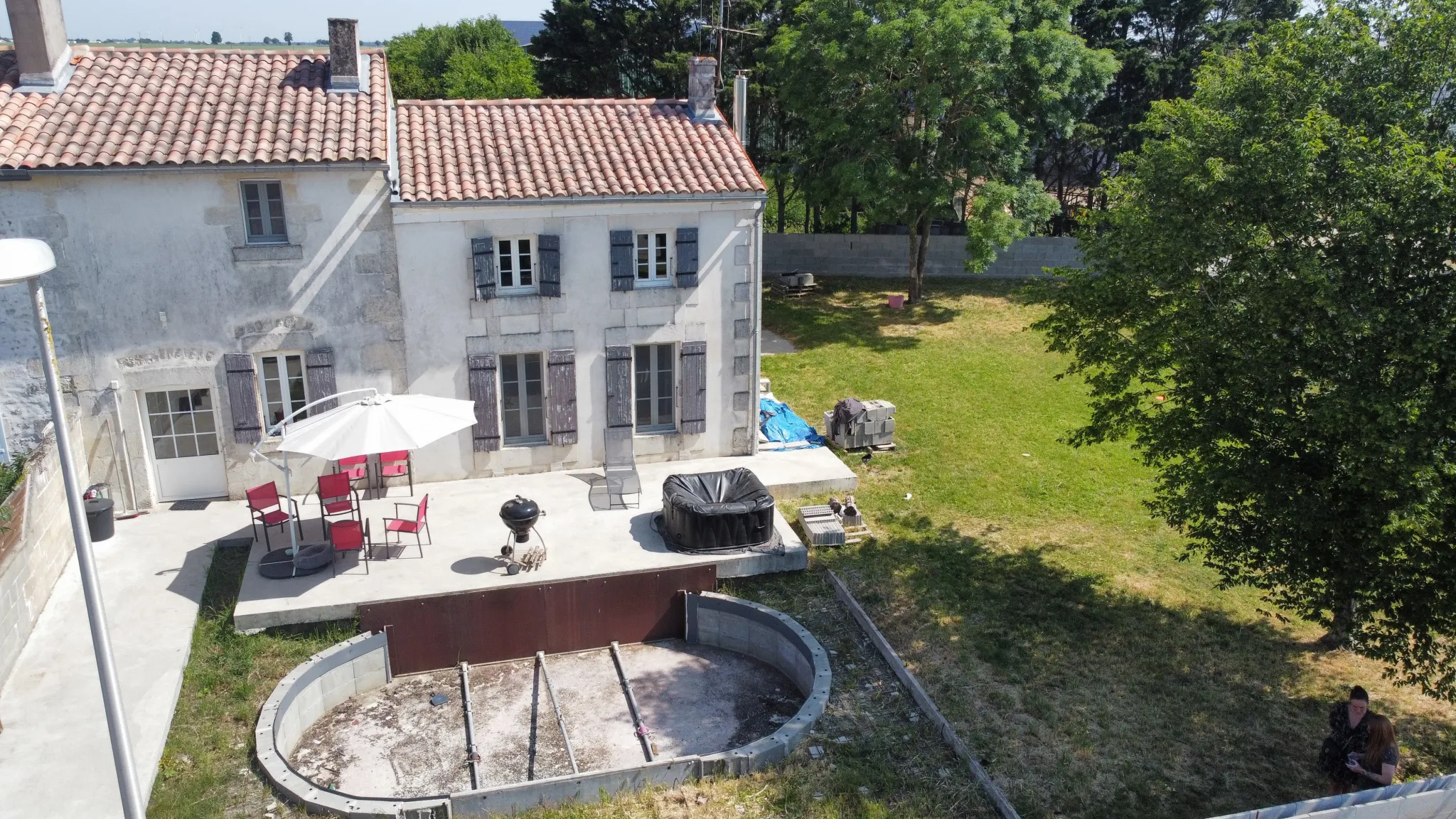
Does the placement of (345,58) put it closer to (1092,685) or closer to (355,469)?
(355,469)

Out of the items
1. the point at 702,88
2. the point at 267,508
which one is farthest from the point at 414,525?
the point at 702,88

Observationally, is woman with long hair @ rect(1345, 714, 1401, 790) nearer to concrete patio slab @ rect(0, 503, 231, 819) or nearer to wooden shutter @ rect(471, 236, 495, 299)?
concrete patio slab @ rect(0, 503, 231, 819)

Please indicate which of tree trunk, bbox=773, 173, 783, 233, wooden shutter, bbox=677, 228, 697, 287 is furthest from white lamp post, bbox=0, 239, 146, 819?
tree trunk, bbox=773, 173, 783, 233

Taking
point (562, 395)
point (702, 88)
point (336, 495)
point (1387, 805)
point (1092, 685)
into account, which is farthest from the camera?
point (702, 88)

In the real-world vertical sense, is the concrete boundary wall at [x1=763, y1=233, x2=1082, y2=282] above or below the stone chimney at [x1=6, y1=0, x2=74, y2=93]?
below

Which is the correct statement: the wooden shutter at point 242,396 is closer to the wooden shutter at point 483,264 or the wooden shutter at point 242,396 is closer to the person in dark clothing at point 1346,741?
the wooden shutter at point 483,264

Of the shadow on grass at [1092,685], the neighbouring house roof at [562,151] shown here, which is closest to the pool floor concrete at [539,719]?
the shadow on grass at [1092,685]
